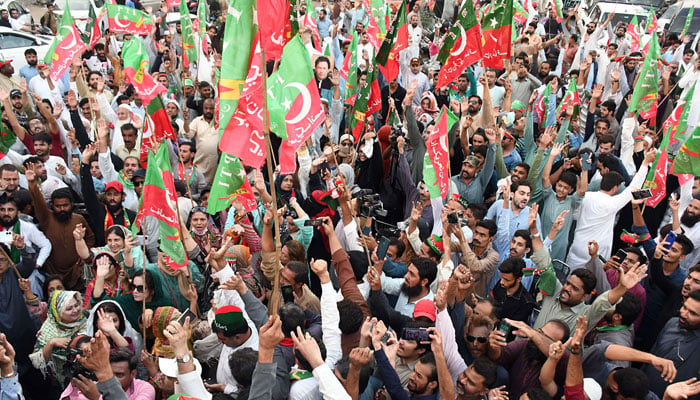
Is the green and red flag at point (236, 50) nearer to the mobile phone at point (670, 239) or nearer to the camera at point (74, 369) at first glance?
the camera at point (74, 369)

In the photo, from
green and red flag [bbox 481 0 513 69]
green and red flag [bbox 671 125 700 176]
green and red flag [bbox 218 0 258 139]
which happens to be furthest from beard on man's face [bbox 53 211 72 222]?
green and red flag [bbox 671 125 700 176]

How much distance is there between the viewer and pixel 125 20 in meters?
9.12

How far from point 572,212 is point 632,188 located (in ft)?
2.07

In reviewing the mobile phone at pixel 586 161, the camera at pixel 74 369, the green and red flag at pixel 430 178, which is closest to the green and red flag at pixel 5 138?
the camera at pixel 74 369

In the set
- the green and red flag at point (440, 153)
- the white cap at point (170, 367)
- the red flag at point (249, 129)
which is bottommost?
the white cap at point (170, 367)

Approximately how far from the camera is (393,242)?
5.34m

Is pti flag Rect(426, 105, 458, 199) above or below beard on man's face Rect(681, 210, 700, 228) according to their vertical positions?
above

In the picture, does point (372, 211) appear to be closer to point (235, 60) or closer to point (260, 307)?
point (260, 307)

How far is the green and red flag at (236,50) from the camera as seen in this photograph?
4.11m

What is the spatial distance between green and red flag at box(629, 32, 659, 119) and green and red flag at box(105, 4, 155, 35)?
6.93 m

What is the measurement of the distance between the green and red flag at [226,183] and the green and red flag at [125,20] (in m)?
5.29

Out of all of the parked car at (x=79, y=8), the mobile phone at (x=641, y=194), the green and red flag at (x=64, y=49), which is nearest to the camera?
the mobile phone at (x=641, y=194)

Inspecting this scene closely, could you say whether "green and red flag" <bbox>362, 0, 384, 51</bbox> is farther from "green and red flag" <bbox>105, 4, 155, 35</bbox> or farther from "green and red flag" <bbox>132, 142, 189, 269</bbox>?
"green and red flag" <bbox>132, 142, 189, 269</bbox>

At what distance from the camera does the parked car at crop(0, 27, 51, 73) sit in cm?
1252
